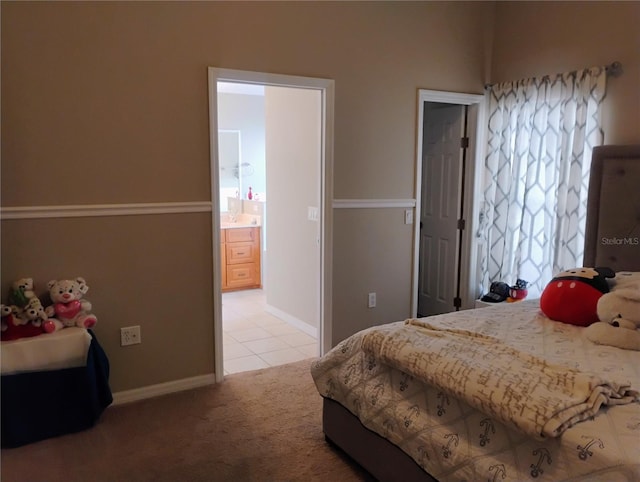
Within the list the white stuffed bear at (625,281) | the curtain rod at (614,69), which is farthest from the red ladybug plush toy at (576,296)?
the curtain rod at (614,69)

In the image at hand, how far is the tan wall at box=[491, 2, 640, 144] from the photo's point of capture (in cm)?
318

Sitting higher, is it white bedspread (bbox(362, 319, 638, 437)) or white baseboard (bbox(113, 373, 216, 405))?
white bedspread (bbox(362, 319, 638, 437))

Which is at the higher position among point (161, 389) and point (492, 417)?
point (492, 417)

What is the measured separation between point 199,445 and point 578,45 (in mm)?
3572

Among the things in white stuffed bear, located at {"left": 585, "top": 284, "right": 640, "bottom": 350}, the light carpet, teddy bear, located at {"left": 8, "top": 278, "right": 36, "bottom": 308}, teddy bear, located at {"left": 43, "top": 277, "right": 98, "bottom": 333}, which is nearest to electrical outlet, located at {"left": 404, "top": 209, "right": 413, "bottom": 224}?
the light carpet

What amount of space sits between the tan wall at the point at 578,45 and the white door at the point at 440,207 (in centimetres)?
58

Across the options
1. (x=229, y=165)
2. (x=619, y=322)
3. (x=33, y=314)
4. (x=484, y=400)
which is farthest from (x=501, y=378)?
(x=229, y=165)

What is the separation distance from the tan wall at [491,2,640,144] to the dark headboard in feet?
0.67

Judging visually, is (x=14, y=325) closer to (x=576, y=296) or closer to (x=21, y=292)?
(x=21, y=292)

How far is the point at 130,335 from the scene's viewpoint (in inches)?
120

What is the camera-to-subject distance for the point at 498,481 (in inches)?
62.5

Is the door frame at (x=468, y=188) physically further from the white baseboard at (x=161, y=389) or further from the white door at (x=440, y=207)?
the white baseboard at (x=161, y=389)

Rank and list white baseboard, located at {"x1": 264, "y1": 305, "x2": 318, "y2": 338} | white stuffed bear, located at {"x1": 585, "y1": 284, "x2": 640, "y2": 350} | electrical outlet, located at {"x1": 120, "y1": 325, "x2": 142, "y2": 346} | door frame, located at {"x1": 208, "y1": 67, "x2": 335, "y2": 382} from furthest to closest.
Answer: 1. white baseboard, located at {"x1": 264, "y1": 305, "x2": 318, "y2": 338}
2. door frame, located at {"x1": 208, "y1": 67, "x2": 335, "y2": 382}
3. electrical outlet, located at {"x1": 120, "y1": 325, "x2": 142, "y2": 346}
4. white stuffed bear, located at {"x1": 585, "y1": 284, "x2": 640, "y2": 350}

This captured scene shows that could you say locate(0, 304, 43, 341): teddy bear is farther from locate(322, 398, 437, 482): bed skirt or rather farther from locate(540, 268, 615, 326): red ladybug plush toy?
locate(540, 268, 615, 326): red ladybug plush toy
